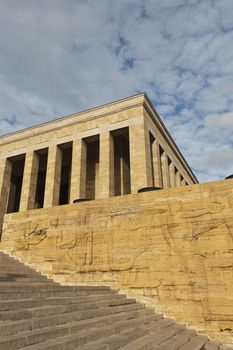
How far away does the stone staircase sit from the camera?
3494mm

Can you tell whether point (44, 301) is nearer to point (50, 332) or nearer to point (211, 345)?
point (50, 332)

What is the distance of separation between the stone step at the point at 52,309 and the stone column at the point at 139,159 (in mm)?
8156

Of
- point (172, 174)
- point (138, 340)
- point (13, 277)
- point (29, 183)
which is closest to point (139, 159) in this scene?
point (172, 174)

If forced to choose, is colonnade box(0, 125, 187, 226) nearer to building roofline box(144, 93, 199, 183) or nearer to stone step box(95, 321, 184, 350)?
building roofline box(144, 93, 199, 183)

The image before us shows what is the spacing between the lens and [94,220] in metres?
8.98

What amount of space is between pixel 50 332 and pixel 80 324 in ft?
2.55

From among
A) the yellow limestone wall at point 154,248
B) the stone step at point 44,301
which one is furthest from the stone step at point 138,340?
the yellow limestone wall at point 154,248

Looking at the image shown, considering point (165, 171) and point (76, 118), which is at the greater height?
point (76, 118)

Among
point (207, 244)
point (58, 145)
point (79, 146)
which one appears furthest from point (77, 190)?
point (207, 244)

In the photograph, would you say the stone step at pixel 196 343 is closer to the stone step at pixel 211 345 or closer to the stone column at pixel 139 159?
the stone step at pixel 211 345

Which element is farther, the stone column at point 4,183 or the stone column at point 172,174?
the stone column at point 172,174

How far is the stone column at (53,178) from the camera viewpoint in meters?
16.8

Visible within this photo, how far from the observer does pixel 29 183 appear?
1788 centimetres

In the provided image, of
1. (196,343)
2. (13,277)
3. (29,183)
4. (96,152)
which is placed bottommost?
(196,343)
